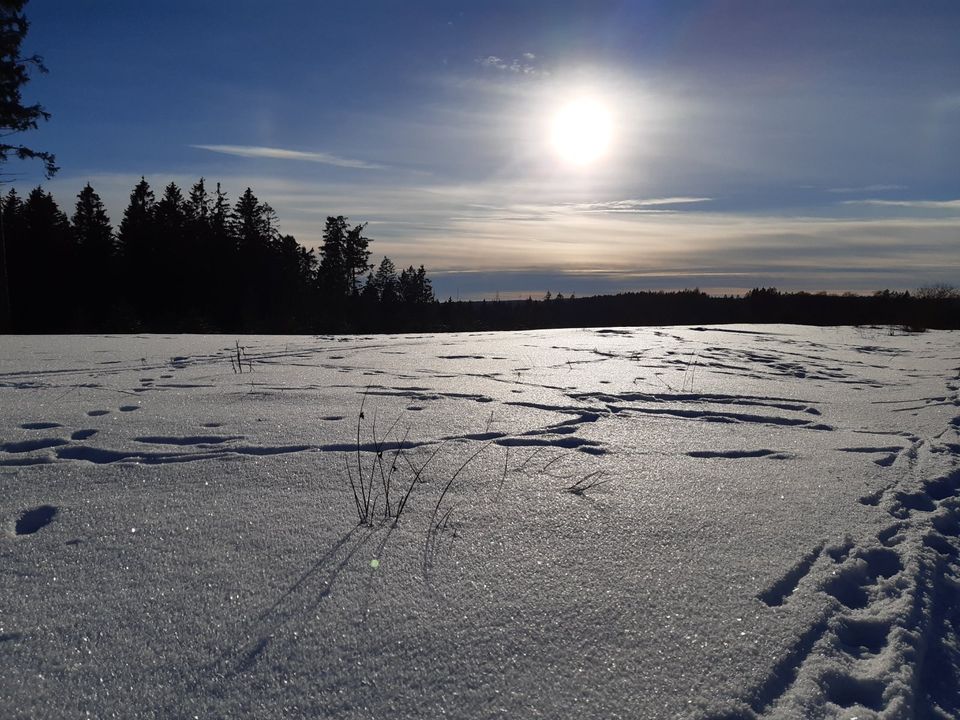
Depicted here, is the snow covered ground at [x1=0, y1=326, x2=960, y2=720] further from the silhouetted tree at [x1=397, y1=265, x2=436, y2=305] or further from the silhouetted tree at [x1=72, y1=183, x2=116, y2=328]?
the silhouetted tree at [x1=397, y1=265, x2=436, y2=305]

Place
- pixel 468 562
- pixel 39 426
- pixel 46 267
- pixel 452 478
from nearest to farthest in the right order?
1. pixel 468 562
2. pixel 452 478
3. pixel 39 426
4. pixel 46 267

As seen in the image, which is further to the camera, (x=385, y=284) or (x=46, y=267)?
(x=385, y=284)

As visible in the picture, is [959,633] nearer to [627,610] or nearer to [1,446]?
[627,610]

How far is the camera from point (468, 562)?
1664 millimetres

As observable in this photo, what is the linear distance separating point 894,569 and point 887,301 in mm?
31073

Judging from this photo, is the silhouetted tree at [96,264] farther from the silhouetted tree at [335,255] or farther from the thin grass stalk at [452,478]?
the thin grass stalk at [452,478]

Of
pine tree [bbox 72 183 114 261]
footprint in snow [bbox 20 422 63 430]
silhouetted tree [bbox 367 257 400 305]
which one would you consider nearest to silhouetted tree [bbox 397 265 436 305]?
silhouetted tree [bbox 367 257 400 305]

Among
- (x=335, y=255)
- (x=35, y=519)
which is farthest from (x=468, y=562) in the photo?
(x=335, y=255)

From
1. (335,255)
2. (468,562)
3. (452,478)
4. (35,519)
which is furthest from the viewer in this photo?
(335,255)

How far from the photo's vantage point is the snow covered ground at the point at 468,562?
1.17m

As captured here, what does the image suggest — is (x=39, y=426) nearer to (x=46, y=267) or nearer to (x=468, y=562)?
(x=468, y=562)

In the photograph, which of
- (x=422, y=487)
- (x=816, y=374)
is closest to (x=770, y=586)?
(x=422, y=487)

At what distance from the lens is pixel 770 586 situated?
5.27 feet

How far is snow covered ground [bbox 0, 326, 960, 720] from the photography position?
3.84 feet
